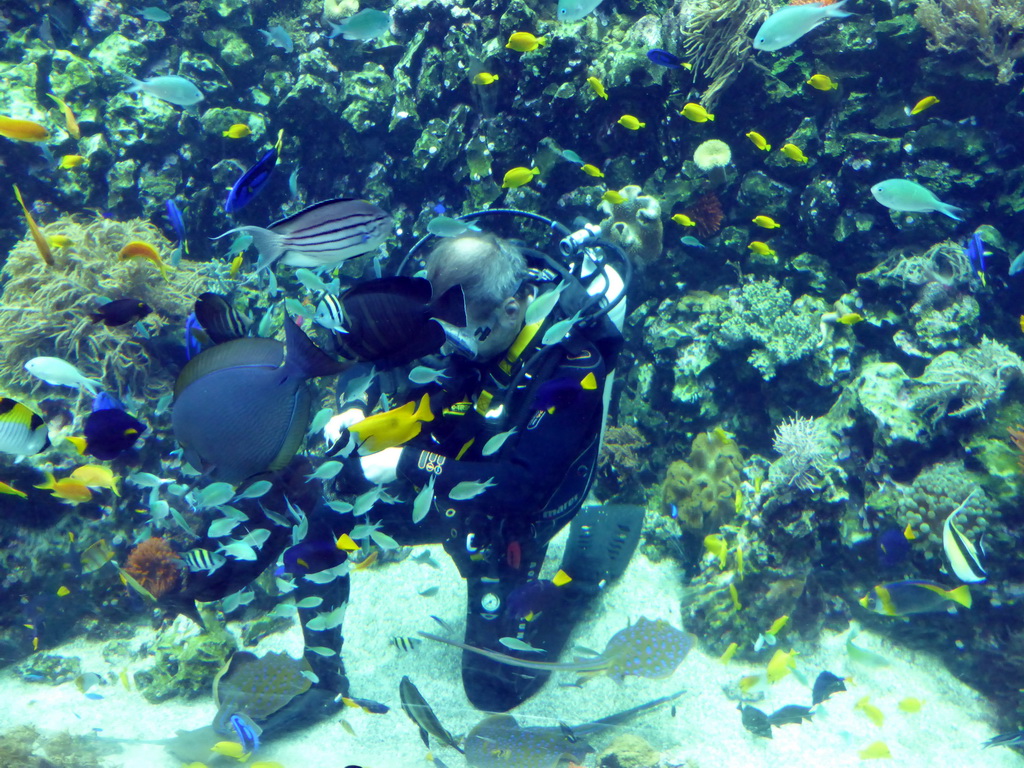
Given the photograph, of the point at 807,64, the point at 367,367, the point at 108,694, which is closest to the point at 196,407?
the point at 367,367

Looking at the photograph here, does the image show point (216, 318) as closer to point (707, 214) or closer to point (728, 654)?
point (728, 654)

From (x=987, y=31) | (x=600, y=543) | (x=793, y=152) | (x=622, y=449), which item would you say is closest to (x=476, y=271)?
(x=600, y=543)

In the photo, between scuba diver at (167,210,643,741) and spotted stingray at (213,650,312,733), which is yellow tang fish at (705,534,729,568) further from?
spotted stingray at (213,650,312,733)

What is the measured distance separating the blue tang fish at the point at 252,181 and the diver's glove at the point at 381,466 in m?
1.54

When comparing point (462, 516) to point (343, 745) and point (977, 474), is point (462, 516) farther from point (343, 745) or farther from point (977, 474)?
point (977, 474)

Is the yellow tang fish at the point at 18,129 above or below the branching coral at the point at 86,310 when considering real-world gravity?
above

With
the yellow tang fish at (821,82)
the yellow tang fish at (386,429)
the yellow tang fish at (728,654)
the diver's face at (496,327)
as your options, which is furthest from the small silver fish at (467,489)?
the yellow tang fish at (821,82)

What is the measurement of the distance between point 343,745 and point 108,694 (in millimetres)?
2069

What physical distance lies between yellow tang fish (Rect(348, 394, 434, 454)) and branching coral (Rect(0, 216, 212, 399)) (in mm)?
3802

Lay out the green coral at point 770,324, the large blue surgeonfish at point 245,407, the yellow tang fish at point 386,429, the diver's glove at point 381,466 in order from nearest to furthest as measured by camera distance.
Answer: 1. the large blue surgeonfish at point 245,407
2. the yellow tang fish at point 386,429
3. the diver's glove at point 381,466
4. the green coral at point 770,324

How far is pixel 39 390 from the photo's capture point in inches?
180

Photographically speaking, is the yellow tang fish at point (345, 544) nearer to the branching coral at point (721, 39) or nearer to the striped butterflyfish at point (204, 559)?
the striped butterflyfish at point (204, 559)

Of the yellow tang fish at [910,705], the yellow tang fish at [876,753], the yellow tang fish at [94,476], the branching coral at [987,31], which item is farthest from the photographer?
the branching coral at [987,31]

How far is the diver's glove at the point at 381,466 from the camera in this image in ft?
9.16
